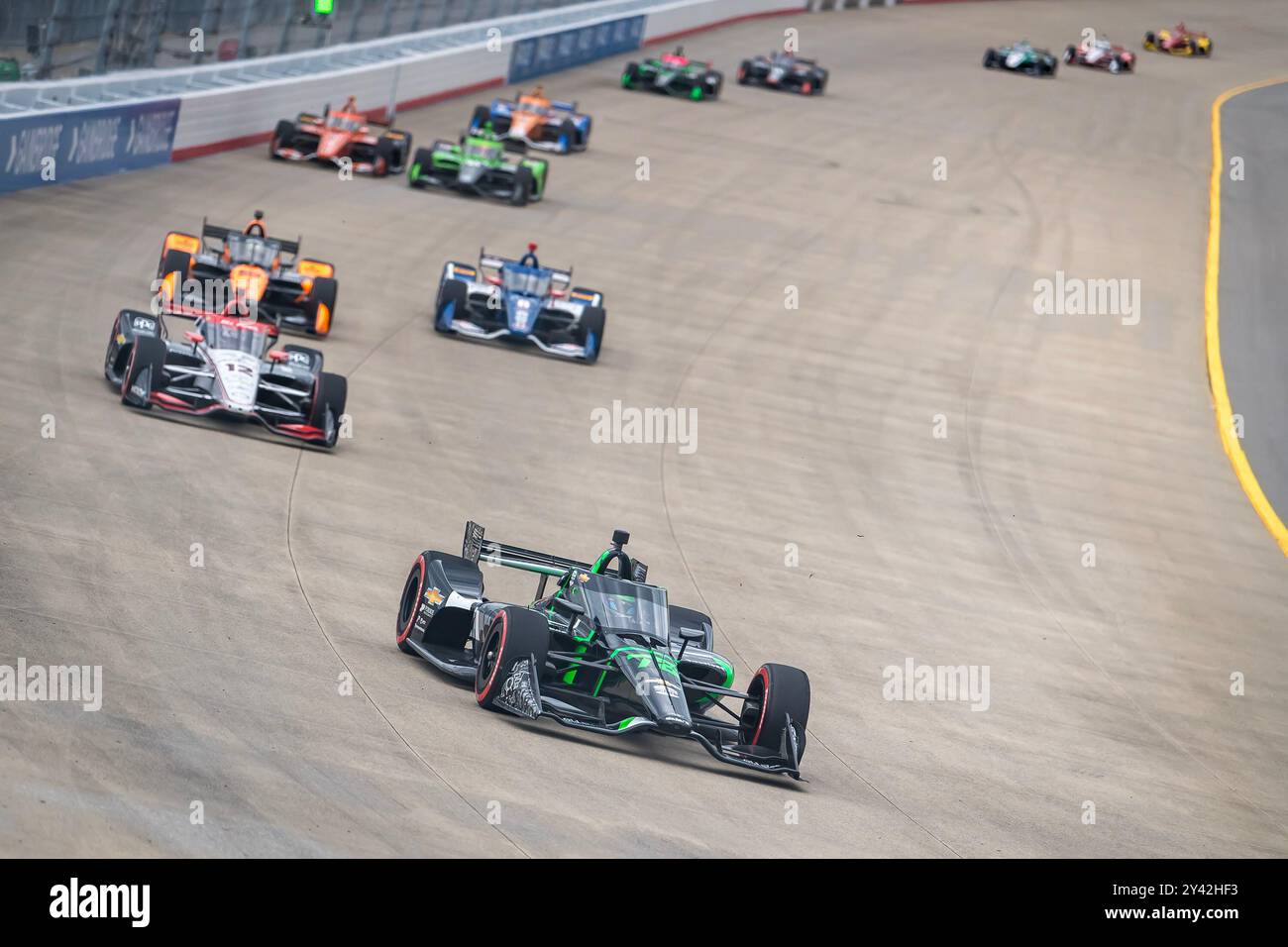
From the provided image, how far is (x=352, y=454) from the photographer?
19312mm

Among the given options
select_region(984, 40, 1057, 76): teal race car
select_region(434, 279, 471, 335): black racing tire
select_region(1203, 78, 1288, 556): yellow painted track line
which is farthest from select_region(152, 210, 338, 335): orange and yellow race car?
select_region(984, 40, 1057, 76): teal race car

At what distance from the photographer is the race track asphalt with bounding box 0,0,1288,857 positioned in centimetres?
1125

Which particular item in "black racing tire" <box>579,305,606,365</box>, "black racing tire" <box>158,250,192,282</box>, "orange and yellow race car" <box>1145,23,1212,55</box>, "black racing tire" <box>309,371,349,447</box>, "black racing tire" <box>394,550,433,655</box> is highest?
"black racing tire" <box>394,550,433,655</box>

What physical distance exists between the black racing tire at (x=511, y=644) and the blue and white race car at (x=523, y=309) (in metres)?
12.7

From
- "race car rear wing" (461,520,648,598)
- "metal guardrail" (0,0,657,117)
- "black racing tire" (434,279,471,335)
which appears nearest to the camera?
"race car rear wing" (461,520,648,598)

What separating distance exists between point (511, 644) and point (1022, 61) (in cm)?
5048

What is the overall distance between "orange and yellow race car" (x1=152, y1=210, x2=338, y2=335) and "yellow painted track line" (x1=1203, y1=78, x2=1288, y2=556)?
12.3m

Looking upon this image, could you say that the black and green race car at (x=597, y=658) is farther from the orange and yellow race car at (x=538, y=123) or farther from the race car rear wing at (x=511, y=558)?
the orange and yellow race car at (x=538, y=123)

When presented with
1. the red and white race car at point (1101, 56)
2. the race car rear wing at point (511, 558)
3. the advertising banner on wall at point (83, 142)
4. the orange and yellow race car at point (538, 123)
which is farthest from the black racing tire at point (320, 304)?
the red and white race car at point (1101, 56)

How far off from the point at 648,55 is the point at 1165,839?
146 ft

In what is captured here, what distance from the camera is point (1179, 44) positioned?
68312 mm

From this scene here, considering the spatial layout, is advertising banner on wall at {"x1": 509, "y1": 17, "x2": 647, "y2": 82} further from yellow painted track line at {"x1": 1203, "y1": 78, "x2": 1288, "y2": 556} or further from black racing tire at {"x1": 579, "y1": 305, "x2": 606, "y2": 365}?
black racing tire at {"x1": 579, "y1": 305, "x2": 606, "y2": 365}

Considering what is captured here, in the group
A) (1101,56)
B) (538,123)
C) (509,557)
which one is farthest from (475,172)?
(1101,56)
